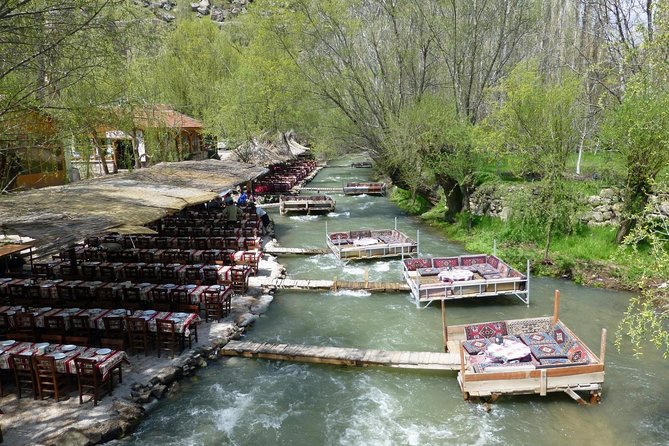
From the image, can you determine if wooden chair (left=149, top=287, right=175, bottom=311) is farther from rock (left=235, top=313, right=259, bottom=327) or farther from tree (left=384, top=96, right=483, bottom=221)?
tree (left=384, top=96, right=483, bottom=221)

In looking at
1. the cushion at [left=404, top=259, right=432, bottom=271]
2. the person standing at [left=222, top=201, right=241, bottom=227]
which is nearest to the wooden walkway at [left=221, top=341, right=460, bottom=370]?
the cushion at [left=404, top=259, right=432, bottom=271]

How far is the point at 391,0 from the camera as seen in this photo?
26.6 m

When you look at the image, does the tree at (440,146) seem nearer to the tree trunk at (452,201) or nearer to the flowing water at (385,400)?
the tree trunk at (452,201)

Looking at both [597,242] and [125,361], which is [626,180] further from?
[125,361]

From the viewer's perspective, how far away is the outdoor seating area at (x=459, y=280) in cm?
1557

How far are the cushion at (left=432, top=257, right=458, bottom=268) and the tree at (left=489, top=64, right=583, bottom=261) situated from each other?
462 centimetres

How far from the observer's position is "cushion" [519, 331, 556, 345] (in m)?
11.4

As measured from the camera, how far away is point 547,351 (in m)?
10.9

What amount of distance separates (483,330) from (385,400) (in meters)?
3.13

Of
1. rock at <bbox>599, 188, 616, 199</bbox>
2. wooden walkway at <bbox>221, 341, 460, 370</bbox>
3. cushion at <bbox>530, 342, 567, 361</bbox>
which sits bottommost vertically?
wooden walkway at <bbox>221, 341, 460, 370</bbox>

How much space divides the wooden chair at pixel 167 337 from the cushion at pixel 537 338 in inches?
340

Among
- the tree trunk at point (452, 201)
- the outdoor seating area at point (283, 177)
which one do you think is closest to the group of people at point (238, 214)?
the outdoor seating area at point (283, 177)

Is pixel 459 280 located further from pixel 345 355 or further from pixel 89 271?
pixel 89 271

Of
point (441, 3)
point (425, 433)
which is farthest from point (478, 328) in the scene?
point (441, 3)
